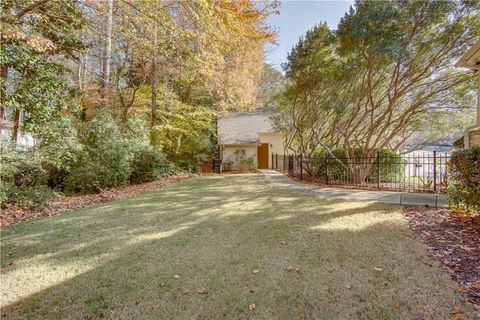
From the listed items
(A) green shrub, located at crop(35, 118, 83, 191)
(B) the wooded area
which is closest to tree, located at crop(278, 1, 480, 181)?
(B) the wooded area

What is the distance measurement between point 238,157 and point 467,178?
54.4ft

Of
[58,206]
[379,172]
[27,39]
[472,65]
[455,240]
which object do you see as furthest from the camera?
[379,172]

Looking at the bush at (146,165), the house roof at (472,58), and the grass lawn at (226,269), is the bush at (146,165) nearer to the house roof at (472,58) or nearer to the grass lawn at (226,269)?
the grass lawn at (226,269)

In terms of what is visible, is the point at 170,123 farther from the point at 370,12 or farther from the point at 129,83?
the point at 370,12

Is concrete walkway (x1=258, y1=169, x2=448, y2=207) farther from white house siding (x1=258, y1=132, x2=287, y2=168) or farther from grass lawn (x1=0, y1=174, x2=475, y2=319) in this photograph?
white house siding (x1=258, y1=132, x2=287, y2=168)

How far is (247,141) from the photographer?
20.4 m

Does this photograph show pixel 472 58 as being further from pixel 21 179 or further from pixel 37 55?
pixel 21 179

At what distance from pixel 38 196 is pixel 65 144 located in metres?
2.03

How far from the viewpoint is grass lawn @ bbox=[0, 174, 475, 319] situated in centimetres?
244

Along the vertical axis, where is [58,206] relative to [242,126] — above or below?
below

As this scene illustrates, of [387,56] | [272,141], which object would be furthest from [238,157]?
[387,56]

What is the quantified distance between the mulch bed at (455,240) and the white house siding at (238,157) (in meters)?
14.9

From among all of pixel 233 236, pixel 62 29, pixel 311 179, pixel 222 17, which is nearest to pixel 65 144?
pixel 62 29

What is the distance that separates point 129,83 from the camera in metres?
16.3
